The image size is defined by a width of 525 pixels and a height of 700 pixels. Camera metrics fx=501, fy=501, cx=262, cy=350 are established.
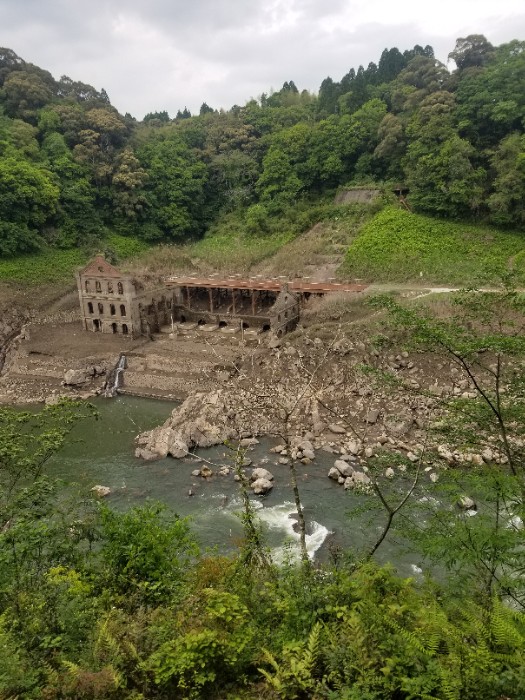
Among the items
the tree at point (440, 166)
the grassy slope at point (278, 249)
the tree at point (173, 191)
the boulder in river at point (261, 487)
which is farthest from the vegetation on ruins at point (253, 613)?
the tree at point (173, 191)

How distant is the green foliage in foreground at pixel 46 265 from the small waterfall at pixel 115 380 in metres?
15.5

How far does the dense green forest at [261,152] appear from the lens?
149 ft

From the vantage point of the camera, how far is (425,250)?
41.4 metres

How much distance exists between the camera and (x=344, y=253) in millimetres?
45812

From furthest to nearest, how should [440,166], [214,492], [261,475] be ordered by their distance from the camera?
1. [440,166]
2. [261,475]
3. [214,492]

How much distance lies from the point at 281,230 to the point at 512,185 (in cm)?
2259

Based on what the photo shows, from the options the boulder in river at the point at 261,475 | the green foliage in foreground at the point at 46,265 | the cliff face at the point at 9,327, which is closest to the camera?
the boulder in river at the point at 261,475

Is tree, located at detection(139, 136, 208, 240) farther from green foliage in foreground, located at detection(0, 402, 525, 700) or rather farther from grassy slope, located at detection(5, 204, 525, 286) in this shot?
green foliage in foreground, located at detection(0, 402, 525, 700)

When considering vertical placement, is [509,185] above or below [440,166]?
below

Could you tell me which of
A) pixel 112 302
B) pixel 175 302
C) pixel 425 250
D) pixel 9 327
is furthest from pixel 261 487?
pixel 425 250

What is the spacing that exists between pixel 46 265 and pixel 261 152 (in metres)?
32.3

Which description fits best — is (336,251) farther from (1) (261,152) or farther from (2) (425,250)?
(1) (261,152)

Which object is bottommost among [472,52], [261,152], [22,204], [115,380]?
[115,380]

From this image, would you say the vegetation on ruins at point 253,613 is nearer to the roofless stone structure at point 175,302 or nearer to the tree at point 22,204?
the roofless stone structure at point 175,302
